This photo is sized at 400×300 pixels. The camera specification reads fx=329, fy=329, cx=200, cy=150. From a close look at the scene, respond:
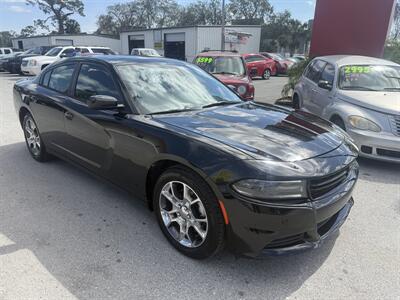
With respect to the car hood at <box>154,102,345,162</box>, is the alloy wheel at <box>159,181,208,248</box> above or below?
below

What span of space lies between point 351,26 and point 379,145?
7.16m

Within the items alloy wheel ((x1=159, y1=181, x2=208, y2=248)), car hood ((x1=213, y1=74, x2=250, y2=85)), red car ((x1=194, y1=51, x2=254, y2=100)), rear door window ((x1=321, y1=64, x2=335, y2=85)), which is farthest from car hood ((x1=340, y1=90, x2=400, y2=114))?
alloy wheel ((x1=159, y1=181, x2=208, y2=248))

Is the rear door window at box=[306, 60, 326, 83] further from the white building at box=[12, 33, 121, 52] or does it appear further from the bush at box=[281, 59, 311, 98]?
the white building at box=[12, 33, 121, 52]

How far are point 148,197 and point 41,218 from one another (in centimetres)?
120

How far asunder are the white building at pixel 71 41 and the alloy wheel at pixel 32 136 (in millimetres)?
38242

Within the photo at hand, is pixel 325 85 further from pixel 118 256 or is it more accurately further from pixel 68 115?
pixel 118 256

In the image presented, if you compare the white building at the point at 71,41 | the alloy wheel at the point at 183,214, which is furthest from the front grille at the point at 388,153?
the white building at the point at 71,41

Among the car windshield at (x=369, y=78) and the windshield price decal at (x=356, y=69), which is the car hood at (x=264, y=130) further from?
the windshield price decal at (x=356, y=69)

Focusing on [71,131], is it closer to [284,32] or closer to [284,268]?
[284,268]

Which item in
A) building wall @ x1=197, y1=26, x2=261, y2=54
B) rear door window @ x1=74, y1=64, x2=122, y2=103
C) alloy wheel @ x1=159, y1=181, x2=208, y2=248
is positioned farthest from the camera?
building wall @ x1=197, y1=26, x2=261, y2=54

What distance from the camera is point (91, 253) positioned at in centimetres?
284

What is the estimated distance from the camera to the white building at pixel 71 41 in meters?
39.8

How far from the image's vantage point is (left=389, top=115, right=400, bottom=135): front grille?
4.79 meters

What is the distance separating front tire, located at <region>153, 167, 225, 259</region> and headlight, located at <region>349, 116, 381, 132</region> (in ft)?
11.5
